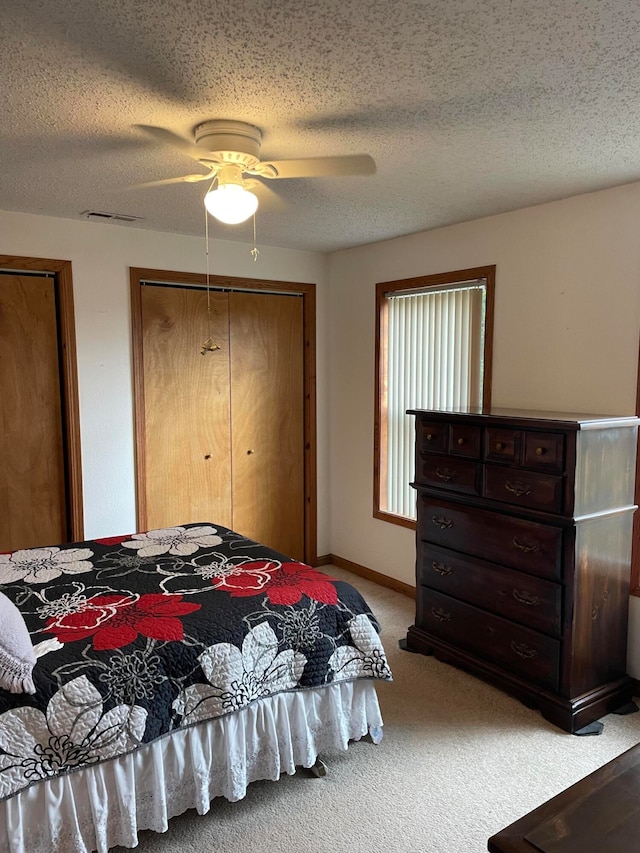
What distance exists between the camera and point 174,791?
6.56ft

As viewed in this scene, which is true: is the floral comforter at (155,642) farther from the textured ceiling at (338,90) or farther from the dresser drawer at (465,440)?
the textured ceiling at (338,90)

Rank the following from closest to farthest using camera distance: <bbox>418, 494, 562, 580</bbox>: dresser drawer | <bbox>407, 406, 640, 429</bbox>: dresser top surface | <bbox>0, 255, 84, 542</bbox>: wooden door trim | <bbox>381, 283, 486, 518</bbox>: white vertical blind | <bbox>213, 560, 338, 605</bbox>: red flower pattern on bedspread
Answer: <bbox>213, 560, 338, 605</bbox>: red flower pattern on bedspread < <bbox>407, 406, 640, 429</bbox>: dresser top surface < <bbox>418, 494, 562, 580</bbox>: dresser drawer < <bbox>0, 255, 84, 542</bbox>: wooden door trim < <bbox>381, 283, 486, 518</bbox>: white vertical blind

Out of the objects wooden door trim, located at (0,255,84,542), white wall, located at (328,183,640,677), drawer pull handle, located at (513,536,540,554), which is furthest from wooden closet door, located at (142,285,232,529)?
drawer pull handle, located at (513,536,540,554)

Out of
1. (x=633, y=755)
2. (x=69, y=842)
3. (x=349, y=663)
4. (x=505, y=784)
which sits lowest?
(x=505, y=784)

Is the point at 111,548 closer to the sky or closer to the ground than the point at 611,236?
closer to the ground

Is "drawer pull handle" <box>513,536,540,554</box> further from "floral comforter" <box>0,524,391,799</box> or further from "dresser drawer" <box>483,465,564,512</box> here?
"floral comforter" <box>0,524,391,799</box>

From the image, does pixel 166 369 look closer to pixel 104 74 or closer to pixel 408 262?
pixel 408 262

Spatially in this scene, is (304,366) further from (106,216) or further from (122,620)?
(122,620)

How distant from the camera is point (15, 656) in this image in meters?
1.78

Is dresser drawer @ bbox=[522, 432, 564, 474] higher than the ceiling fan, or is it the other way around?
the ceiling fan

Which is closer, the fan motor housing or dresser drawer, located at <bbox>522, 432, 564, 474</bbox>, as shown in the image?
the fan motor housing

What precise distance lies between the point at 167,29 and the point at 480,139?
1.25 meters

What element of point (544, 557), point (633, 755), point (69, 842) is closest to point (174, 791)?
point (69, 842)

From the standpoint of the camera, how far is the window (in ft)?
12.1
